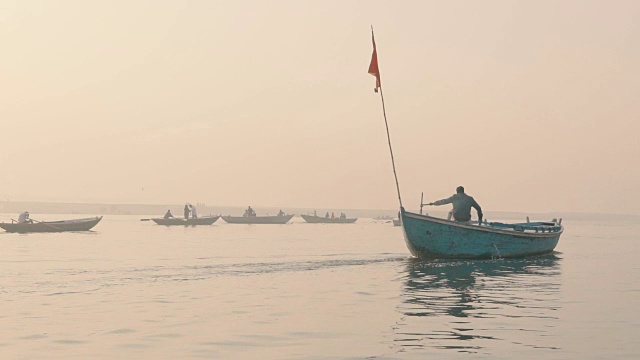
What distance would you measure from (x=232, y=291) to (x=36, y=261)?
53.4 ft

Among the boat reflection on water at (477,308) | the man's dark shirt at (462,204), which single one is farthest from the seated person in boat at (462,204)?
the boat reflection on water at (477,308)

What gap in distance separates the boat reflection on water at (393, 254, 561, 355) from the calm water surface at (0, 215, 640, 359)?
0.11 feet

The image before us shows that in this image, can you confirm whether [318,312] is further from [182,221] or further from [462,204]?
[182,221]

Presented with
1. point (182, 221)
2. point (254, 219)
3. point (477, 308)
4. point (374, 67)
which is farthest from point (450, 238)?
point (254, 219)

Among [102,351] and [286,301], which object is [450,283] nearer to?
[286,301]

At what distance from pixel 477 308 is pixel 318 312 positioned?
356cm

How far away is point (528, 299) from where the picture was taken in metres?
19.7

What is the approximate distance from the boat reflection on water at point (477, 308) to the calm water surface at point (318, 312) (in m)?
0.03

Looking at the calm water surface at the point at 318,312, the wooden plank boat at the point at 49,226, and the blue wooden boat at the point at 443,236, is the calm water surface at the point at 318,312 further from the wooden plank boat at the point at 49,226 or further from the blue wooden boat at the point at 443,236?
the wooden plank boat at the point at 49,226

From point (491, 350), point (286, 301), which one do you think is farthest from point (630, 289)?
point (491, 350)

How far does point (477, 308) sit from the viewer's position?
17.7 metres

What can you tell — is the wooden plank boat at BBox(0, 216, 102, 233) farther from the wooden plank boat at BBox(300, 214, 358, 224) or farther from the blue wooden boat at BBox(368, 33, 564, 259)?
the wooden plank boat at BBox(300, 214, 358, 224)

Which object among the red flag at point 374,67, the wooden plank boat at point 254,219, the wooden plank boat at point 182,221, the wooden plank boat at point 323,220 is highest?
the red flag at point 374,67

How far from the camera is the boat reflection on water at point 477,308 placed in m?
13.0
